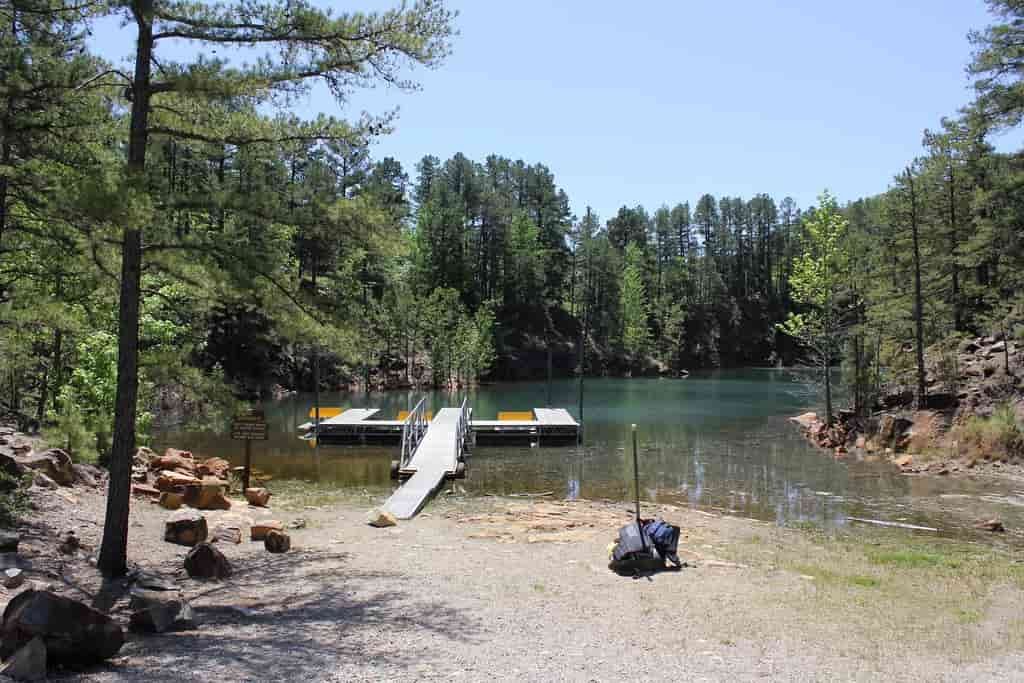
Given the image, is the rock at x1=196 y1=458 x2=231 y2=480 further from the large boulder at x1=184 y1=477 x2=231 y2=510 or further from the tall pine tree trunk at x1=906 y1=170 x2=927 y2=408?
the tall pine tree trunk at x1=906 y1=170 x2=927 y2=408

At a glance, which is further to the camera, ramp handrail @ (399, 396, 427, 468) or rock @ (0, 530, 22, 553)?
ramp handrail @ (399, 396, 427, 468)

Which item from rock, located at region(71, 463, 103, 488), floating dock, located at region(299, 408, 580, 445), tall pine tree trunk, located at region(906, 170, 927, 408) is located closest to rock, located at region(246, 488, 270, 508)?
rock, located at region(71, 463, 103, 488)

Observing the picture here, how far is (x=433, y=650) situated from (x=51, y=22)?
893 cm

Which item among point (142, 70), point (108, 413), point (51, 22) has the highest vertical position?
point (51, 22)

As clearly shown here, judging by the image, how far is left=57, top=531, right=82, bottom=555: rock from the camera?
916 cm

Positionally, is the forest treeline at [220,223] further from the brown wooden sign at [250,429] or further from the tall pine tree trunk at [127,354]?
the brown wooden sign at [250,429]

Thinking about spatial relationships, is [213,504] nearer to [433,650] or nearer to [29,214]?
[29,214]

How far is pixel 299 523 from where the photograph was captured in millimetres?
14086

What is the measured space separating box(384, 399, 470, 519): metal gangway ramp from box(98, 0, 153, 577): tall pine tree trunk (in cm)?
712

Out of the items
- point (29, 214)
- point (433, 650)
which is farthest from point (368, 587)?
point (29, 214)

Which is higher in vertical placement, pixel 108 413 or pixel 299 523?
pixel 108 413

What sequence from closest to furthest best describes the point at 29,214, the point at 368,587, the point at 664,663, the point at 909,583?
the point at 664,663 → the point at 368,587 → the point at 909,583 → the point at 29,214

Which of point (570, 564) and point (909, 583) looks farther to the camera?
point (570, 564)

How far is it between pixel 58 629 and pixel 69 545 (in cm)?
448
